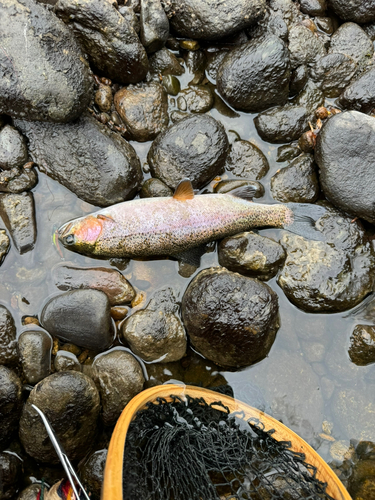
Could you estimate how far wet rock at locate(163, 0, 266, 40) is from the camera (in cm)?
420

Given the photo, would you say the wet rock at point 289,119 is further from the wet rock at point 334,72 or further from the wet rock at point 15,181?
the wet rock at point 15,181

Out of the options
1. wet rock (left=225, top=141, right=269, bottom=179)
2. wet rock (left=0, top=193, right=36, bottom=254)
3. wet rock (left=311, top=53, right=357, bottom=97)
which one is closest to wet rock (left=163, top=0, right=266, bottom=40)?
wet rock (left=311, top=53, right=357, bottom=97)

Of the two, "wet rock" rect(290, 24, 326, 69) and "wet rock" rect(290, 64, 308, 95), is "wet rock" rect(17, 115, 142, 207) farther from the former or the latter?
"wet rock" rect(290, 24, 326, 69)

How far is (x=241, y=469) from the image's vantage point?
3.29m

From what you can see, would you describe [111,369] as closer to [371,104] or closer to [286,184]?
[286,184]

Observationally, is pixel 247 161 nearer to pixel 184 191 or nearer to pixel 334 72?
pixel 184 191

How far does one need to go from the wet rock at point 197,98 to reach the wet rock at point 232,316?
2.22 meters

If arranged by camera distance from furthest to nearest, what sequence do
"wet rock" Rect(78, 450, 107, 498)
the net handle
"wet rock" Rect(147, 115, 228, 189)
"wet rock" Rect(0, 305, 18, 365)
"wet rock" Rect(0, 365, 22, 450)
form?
"wet rock" Rect(147, 115, 228, 189)
"wet rock" Rect(0, 305, 18, 365)
"wet rock" Rect(78, 450, 107, 498)
"wet rock" Rect(0, 365, 22, 450)
the net handle

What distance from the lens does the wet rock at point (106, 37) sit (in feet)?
12.5

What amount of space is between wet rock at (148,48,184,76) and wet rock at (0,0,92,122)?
40.6 inches

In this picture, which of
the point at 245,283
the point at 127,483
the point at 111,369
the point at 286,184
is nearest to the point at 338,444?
the point at 245,283

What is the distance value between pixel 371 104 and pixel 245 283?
281cm

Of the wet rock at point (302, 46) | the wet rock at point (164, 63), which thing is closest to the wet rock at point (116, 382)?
the wet rock at point (164, 63)

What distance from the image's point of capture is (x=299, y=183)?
13.9 feet
